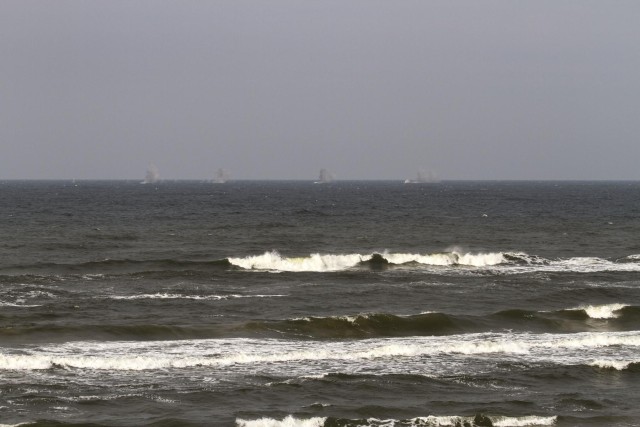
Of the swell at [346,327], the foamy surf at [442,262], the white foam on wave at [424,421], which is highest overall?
the foamy surf at [442,262]

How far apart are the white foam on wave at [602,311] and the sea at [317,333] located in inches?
3.5

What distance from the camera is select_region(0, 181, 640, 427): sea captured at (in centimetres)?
2486

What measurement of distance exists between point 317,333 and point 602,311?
13726mm

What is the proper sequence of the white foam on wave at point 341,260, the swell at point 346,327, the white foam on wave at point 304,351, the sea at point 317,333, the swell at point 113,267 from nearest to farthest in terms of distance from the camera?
the sea at point 317,333, the white foam on wave at point 304,351, the swell at point 346,327, the swell at point 113,267, the white foam on wave at point 341,260

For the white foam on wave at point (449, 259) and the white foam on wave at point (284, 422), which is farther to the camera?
the white foam on wave at point (449, 259)

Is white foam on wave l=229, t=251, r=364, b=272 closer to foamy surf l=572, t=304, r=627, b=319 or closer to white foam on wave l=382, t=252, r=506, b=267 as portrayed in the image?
white foam on wave l=382, t=252, r=506, b=267

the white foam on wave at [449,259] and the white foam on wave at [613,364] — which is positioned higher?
the white foam on wave at [449,259]

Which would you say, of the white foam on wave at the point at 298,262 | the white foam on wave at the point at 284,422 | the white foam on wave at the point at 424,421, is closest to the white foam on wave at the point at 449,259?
the white foam on wave at the point at 298,262

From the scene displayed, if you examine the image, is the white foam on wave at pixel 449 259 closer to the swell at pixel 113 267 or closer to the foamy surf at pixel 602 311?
the swell at pixel 113 267

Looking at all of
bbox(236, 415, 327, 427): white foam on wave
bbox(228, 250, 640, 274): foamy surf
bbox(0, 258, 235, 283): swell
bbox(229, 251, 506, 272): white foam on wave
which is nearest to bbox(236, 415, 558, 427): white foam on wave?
bbox(236, 415, 327, 427): white foam on wave

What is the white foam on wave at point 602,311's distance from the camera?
39.1 m

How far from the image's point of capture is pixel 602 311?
39.5 metres

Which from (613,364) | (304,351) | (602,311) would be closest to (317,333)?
(304,351)

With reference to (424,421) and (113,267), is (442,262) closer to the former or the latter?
(113,267)
